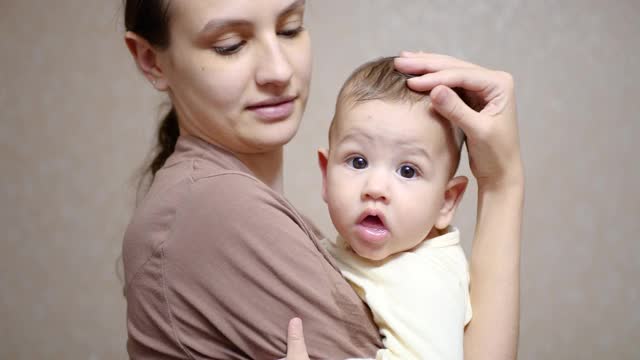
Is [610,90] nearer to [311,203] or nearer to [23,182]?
[311,203]

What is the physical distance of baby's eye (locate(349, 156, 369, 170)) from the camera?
1.35 meters

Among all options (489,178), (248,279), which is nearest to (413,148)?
(489,178)

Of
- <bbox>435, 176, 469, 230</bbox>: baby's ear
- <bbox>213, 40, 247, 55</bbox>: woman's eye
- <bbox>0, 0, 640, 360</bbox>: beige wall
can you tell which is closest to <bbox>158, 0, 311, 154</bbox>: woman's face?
<bbox>213, 40, 247, 55</bbox>: woman's eye

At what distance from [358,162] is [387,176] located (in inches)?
2.7

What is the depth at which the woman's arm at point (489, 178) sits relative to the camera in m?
1.34

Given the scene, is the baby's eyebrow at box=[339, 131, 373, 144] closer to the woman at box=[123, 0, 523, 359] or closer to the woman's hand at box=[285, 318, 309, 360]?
the woman at box=[123, 0, 523, 359]

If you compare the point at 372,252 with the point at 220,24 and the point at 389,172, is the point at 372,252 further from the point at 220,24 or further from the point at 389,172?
the point at 220,24

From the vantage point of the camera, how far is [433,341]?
1232 millimetres

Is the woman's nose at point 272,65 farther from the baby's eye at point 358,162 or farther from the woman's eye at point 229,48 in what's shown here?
the baby's eye at point 358,162

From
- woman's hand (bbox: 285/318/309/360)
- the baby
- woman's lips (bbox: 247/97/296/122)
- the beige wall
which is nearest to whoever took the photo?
woman's hand (bbox: 285/318/309/360)

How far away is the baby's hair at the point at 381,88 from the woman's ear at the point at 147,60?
0.35 metres

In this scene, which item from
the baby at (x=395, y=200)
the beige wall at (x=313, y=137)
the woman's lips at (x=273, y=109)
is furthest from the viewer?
the beige wall at (x=313, y=137)

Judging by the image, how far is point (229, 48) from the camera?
132cm

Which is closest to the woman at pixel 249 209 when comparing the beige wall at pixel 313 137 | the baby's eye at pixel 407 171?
the baby's eye at pixel 407 171
